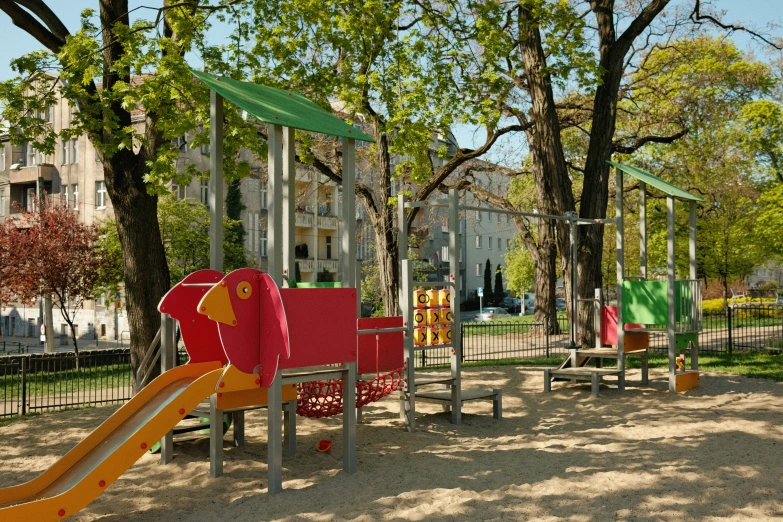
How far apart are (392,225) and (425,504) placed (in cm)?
1530

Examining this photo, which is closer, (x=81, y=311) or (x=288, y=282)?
(x=288, y=282)

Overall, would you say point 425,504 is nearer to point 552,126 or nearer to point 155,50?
point 155,50

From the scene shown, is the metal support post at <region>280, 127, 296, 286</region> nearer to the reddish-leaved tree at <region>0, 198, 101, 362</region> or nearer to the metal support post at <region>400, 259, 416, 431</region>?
the metal support post at <region>400, 259, 416, 431</region>

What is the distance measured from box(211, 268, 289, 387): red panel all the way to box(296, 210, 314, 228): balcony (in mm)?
38435

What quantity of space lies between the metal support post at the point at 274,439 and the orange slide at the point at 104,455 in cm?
53

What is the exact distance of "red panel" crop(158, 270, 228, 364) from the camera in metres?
7.69

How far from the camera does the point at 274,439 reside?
702 centimetres

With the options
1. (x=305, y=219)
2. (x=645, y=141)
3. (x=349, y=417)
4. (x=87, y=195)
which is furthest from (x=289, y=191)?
(x=305, y=219)

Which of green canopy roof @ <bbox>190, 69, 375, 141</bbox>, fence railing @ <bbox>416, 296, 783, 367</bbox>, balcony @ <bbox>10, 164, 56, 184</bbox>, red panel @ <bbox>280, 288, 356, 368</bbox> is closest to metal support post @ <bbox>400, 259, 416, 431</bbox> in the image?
red panel @ <bbox>280, 288, 356, 368</bbox>

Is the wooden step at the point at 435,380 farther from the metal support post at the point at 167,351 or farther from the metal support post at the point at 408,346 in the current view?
the metal support post at the point at 167,351

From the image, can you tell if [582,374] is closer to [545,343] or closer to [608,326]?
[608,326]

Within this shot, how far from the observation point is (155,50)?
38.5 ft

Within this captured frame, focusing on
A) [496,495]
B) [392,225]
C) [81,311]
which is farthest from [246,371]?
[81,311]

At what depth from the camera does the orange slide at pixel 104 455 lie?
5.71 metres
